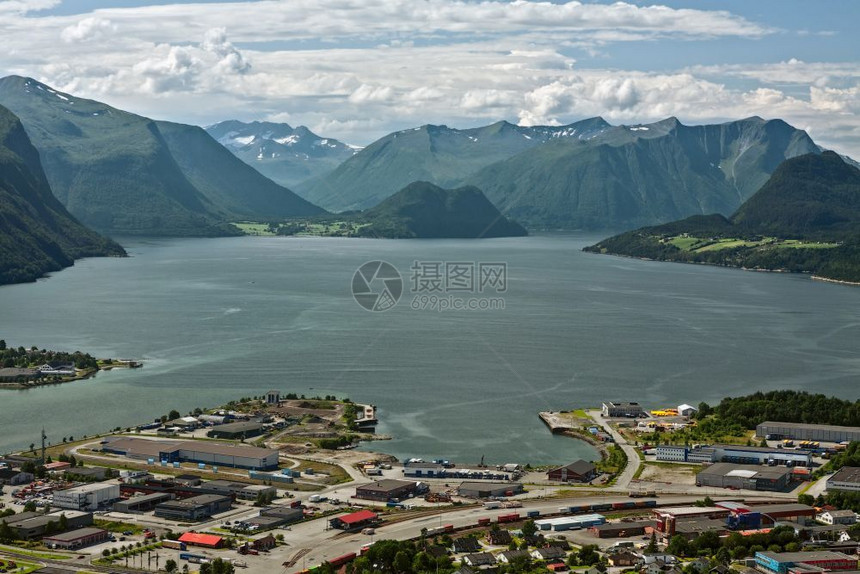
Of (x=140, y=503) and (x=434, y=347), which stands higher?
(x=434, y=347)

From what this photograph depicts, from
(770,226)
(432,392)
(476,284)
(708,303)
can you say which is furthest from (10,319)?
(770,226)

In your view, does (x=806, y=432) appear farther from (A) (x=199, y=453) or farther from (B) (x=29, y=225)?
(B) (x=29, y=225)

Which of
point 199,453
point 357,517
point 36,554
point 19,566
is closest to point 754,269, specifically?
point 199,453

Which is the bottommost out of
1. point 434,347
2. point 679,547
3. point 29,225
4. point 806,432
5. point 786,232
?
point 679,547

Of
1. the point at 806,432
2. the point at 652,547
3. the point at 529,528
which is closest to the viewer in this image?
the point at 652,547

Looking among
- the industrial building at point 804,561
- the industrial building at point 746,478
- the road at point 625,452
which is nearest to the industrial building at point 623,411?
the road at point 625,452

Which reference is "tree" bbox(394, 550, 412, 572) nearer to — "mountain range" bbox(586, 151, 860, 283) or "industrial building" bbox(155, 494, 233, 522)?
"industrial building" bbox(155, 494, 233, 522)

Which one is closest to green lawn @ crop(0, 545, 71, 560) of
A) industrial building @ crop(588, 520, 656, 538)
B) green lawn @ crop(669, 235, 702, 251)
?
industrial building @ crop(588, 520, 656, 538)
